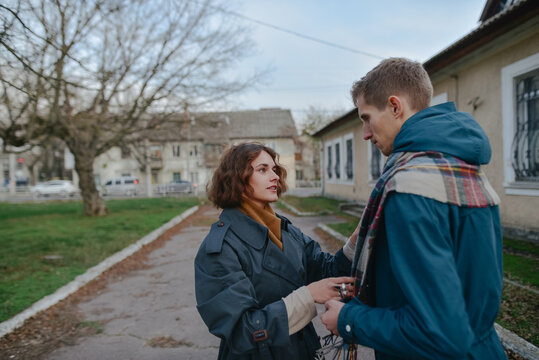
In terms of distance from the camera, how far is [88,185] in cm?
1684

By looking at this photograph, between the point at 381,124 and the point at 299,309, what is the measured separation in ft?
2.78

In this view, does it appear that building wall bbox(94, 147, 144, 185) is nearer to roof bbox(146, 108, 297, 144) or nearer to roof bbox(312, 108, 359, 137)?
roof bbox(146, 108, 297, 144)

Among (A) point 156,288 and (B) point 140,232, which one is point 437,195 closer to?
(A) point 156,288

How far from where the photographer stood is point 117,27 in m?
13.0

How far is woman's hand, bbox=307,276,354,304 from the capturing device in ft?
5.11

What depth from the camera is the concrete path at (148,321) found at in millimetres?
3803

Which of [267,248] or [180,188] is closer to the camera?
[267,248]

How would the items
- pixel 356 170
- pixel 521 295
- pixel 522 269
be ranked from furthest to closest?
pixel 356 170, pixel 522 269, pixel 521 295

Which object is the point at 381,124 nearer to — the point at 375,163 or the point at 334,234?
the point at 334,234

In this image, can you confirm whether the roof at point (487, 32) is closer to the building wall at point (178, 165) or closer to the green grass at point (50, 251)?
the green grass at point (50, 251)

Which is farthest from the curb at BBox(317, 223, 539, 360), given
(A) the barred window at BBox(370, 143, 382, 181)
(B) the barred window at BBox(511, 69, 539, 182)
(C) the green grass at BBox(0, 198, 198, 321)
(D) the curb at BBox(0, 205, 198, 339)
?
(A) the barred window at BBox(370, 143, 382, 181)

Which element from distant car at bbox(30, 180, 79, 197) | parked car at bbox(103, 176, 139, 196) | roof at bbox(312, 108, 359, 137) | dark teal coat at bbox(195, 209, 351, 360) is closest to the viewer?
dark teal coat at bbox(195, 209, 351, 360)

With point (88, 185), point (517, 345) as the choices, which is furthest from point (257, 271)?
point (88, 185)

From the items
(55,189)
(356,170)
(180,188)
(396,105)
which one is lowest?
(180,188)
